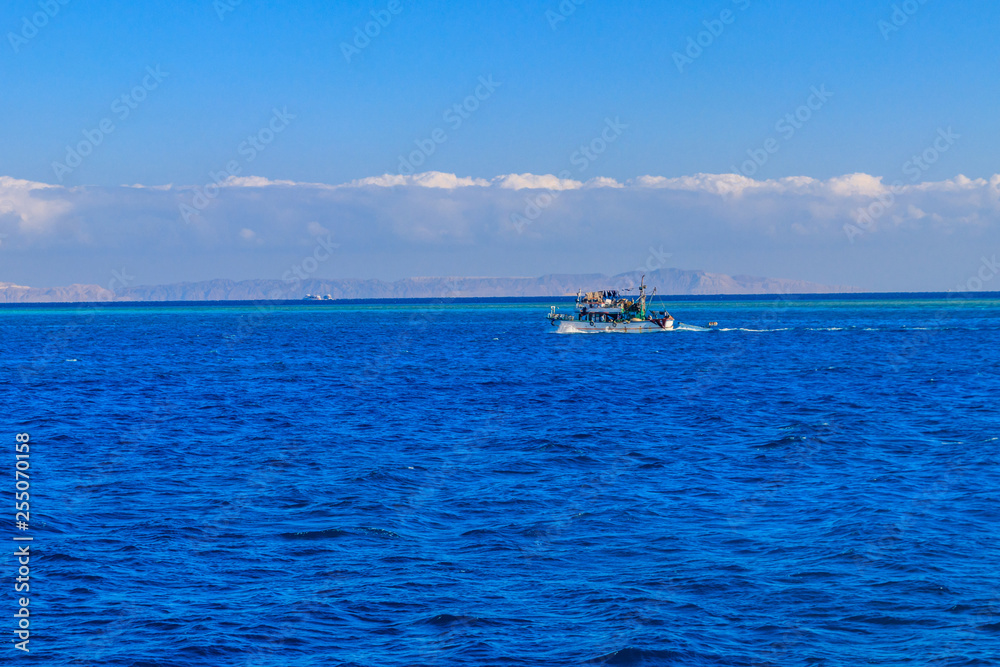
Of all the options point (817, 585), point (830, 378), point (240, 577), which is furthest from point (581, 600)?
point (830, 378)

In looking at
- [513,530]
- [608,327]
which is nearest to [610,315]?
[608,327]

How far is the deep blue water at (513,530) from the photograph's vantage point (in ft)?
53.8

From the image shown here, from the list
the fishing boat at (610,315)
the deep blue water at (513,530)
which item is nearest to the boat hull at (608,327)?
the fishing boat at (610,315)

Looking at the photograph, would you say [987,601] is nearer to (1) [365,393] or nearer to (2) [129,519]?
(2) [129,519]

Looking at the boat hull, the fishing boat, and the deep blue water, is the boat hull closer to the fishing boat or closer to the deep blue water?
the fishing boat

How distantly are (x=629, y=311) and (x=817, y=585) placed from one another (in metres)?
119

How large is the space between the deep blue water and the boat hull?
270ft

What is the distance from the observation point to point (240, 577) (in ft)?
64.1

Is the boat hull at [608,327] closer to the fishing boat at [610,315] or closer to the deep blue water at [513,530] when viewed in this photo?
the fishing boat at [610,315]

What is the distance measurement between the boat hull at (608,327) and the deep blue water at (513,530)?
8231cm

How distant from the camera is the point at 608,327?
446 ft

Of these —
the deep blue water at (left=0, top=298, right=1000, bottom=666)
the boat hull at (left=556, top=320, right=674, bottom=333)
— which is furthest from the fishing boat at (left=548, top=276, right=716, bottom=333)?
the deep blue water at (left=0, top=298, right=1000, bottom=666)

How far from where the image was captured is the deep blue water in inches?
646

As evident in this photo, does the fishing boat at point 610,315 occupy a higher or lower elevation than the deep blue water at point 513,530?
higher
